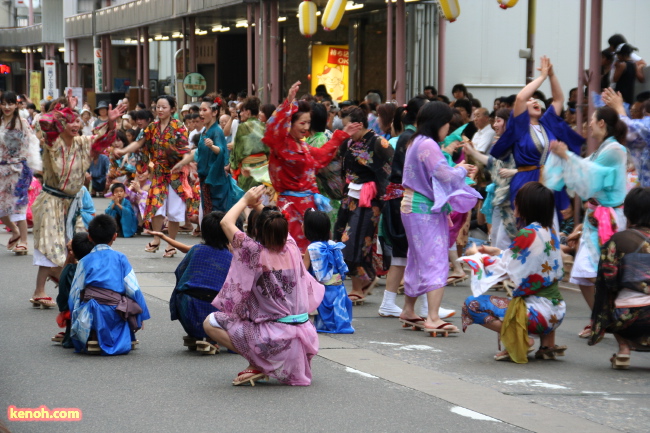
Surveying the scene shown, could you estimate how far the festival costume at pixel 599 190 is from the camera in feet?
28.0

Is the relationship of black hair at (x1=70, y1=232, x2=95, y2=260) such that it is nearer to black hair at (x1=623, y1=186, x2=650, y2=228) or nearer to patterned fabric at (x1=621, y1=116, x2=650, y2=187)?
black hair at (x1=623, y1=186, x2=650, y2=228)

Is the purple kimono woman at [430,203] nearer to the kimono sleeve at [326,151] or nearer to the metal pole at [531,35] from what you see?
the kimono sleeve at [326,151]

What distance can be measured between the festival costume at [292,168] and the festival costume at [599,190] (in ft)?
7.30

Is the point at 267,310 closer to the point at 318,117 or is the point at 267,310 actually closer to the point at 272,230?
the point at 272,230

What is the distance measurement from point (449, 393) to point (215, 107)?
814cm

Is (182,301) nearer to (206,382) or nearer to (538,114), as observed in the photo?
(206,382)

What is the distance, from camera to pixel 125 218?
15.9 metres

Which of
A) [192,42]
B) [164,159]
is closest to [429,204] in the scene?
[164,159]

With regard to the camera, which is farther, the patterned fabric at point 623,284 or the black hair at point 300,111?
the black hair at point 300,111

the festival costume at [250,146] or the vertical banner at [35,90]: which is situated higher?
the vertical banner at [35,90]

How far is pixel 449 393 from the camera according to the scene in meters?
6.46

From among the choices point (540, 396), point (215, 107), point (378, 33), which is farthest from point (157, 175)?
point (378, 33)
